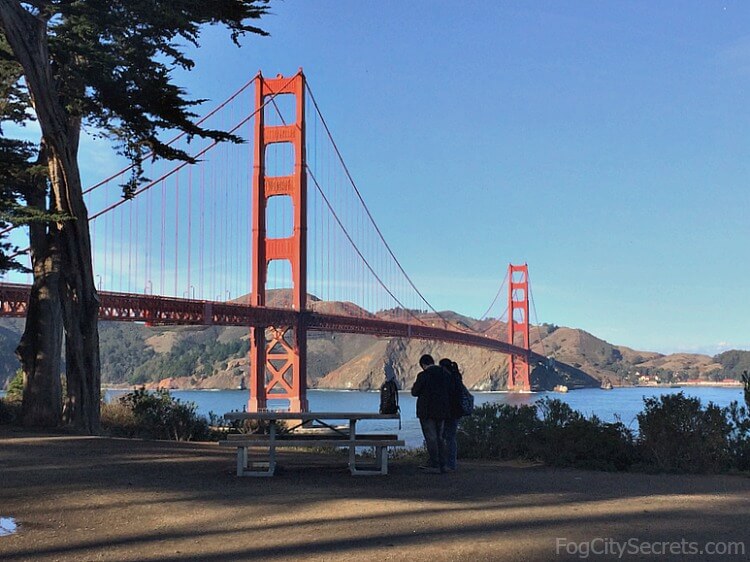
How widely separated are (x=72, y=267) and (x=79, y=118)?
6.26ft

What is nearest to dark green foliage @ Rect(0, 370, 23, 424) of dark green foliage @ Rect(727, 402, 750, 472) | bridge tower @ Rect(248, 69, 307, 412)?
dark green foliage @ Rect(727, 402, 750, 472)

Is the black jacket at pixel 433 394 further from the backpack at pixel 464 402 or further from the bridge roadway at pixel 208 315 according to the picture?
the bridge roadway at pixel 208 315

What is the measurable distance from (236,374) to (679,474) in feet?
308

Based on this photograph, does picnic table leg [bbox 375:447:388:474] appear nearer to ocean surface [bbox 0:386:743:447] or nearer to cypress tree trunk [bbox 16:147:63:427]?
ocean surface [bbox 0:386:743:447]

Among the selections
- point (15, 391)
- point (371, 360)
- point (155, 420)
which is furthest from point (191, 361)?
point (155, 420)

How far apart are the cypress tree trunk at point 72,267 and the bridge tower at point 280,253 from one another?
2275cm

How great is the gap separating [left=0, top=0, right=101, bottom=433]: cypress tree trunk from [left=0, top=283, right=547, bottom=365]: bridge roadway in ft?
20.9

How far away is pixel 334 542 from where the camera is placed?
3713mm

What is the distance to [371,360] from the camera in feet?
335

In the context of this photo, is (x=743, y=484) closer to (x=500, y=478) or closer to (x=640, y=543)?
(x=500, y=478)

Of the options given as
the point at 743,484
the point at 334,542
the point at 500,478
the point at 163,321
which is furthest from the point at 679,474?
the point at 163,321

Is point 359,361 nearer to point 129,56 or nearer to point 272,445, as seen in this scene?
point 129,56

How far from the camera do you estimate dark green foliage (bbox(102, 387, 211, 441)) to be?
10.7 metres

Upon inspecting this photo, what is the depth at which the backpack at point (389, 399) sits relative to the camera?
6335 mm
